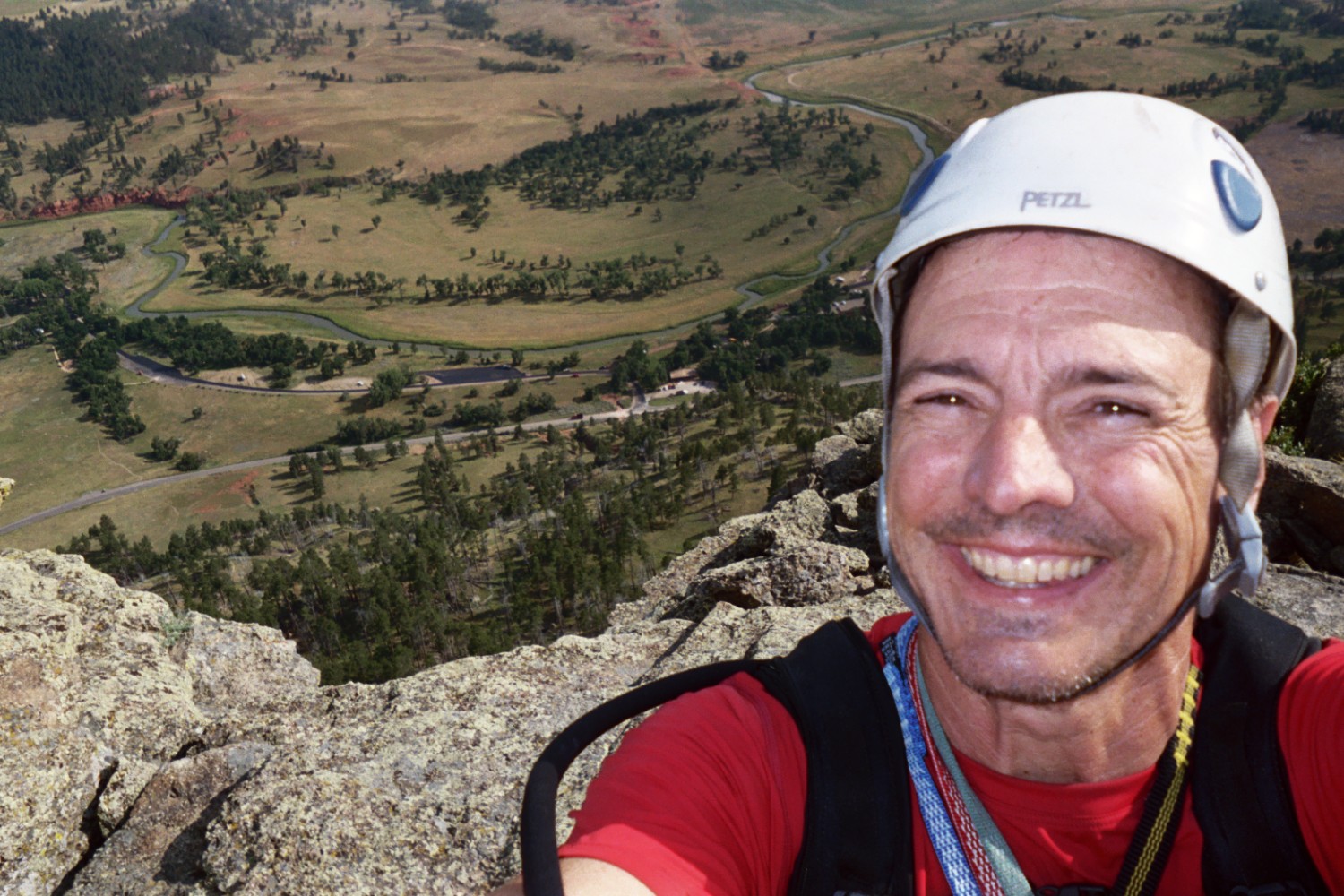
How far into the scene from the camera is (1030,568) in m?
3.69

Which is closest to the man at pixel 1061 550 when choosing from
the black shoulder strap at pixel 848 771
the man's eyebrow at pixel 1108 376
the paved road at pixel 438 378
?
the man's eyebrow at pixel 1108 376

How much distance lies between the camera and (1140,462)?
11.8 feet

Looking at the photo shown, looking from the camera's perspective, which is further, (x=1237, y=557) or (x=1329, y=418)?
(x=1329, y=418)

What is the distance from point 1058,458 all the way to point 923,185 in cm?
181

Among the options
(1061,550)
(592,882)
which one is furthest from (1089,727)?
(592,882)

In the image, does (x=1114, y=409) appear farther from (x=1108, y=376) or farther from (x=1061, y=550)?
(x=1061, y=550)

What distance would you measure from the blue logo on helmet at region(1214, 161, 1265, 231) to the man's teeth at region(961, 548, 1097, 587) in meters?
1.77

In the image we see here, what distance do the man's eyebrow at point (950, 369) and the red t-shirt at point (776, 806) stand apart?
5.63ft

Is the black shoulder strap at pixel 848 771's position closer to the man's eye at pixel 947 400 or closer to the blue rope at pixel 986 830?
the blue rope at pixel 986 830

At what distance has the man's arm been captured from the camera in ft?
10.9

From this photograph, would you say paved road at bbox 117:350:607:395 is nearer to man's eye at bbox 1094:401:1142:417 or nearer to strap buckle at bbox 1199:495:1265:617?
strap buckle at bbox 1199:495:1265:617

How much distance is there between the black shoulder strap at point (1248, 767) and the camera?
139 inches

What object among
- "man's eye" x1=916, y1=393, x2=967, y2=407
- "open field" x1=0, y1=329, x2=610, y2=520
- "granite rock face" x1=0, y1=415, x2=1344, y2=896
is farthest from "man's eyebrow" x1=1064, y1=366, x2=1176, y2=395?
"open field" x1=0, y1=329, x2=610, y2=520

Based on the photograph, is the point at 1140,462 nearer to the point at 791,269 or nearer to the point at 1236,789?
the point at 1236,789
